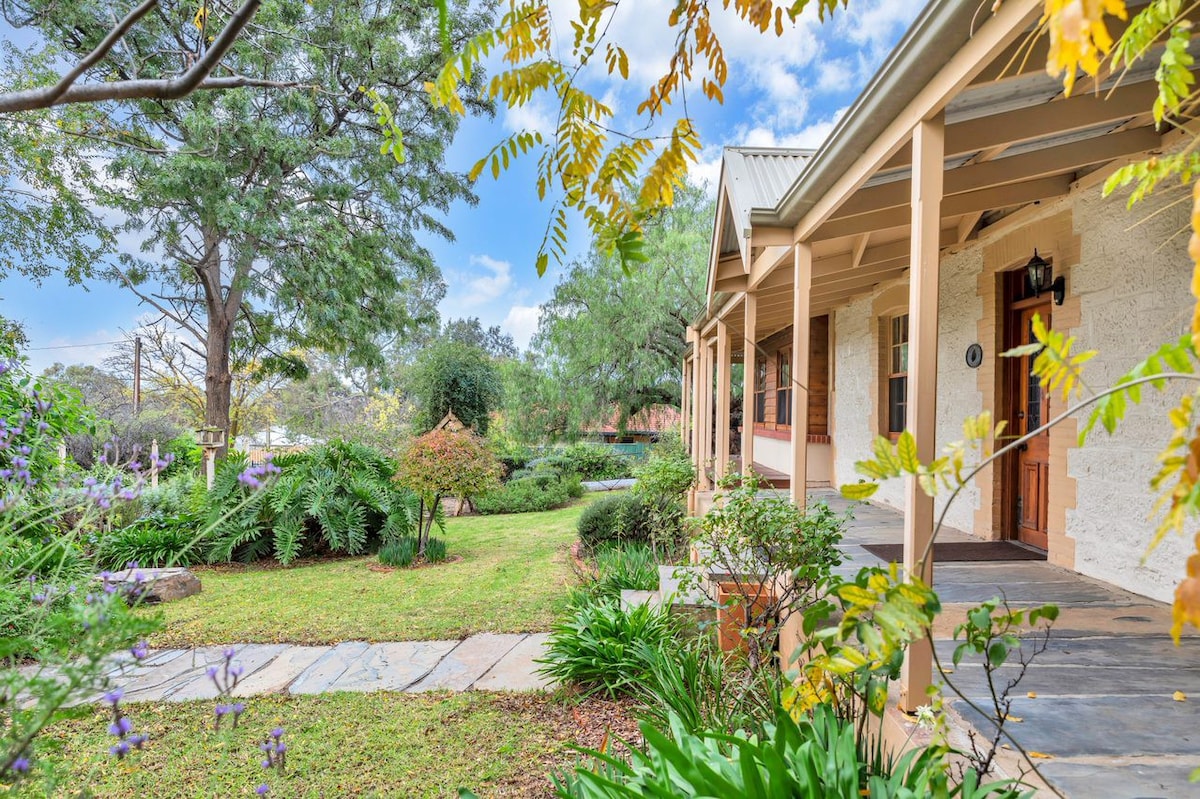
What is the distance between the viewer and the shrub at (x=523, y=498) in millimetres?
12445

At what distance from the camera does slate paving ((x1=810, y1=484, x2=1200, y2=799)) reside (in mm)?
1868

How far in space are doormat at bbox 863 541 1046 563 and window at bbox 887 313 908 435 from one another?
2.09m

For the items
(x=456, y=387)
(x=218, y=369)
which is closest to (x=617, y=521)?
(x=456, y=387)

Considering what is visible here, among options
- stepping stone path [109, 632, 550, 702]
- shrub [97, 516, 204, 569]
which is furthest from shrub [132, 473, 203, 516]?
stepping stone path [109, 632, 550, 702]

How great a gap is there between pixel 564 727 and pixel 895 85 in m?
3.44

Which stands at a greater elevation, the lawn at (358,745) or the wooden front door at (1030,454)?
the wooden front door at (1030,454)

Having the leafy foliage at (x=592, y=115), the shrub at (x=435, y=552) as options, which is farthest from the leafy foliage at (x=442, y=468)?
the leafy foliage at (x=592, y=115)

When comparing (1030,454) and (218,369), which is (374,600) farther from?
(218,369)

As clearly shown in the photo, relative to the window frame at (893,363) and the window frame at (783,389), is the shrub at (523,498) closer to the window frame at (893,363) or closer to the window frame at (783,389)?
the window frame at (783,389)

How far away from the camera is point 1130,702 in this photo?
2287 millimetres

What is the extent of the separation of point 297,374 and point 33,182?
5.66 meters

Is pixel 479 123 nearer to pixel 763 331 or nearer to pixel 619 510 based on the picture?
pixel 763 331

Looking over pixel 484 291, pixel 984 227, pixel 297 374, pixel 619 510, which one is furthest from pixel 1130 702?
pixel 484 291

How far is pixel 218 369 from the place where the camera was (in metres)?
12.8
